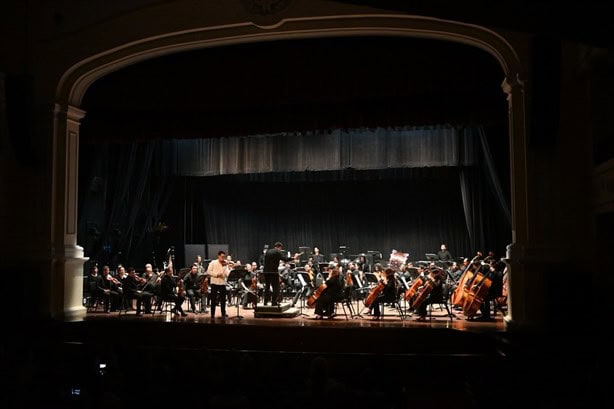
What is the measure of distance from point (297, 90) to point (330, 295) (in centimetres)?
381

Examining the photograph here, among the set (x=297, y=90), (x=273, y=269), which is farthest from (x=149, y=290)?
(x=297, y=90)

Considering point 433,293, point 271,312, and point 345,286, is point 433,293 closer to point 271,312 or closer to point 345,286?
point 345,286

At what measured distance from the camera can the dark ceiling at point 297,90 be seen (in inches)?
379

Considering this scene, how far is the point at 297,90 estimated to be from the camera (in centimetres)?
1013

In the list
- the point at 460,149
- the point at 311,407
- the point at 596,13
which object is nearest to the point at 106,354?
the point at 311,407

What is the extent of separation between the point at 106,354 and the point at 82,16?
7.05 m

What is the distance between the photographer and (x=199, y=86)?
10.6m

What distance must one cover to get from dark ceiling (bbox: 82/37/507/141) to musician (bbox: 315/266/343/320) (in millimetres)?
2796

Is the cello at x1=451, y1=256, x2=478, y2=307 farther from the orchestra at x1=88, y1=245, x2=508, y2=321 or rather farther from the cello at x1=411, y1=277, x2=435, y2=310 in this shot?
the cello at x1=411, y1=277, x2=435, y2=310

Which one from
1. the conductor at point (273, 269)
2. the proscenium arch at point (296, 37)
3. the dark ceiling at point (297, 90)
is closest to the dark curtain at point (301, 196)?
the dark ceiling at point (297, 90)

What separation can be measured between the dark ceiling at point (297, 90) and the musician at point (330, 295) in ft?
9.17

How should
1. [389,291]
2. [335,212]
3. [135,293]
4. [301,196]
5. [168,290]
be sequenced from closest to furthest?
[389,291], [168,290], [135,293], [335,212], [301,196]

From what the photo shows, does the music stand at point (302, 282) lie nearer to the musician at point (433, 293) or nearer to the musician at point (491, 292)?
the musician at point (433, 293)

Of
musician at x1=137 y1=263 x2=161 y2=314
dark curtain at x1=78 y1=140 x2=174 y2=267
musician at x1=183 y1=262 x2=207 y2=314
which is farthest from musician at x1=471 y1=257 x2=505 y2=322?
dark curtain at x1=78 y1=140 x2=174 y2=267
